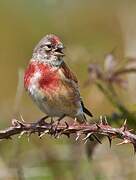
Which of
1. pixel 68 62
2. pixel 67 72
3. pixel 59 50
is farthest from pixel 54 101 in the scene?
pixel 68 62

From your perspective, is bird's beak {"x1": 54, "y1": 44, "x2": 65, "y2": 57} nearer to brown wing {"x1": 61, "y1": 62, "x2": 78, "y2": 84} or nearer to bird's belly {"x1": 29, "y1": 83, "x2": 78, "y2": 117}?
brown wing {"x1": 61, "y1": 62, "x2": 78, "y2": 84}

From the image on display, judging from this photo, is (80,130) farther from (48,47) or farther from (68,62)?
(68,62)

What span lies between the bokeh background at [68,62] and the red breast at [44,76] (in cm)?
8

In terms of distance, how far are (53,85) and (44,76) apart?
9 cm

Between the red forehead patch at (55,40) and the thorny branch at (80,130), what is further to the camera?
the red forehead patch at (55,40)

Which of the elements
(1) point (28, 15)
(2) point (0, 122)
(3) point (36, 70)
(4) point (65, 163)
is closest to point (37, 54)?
(3) point (36, 70)

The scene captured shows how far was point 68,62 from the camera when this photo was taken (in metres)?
5.71

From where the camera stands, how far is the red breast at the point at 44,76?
5.37m

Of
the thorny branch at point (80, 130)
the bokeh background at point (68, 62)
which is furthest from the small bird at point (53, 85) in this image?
the thorny branch at point (80, 130)

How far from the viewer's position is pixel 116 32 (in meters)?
9.82

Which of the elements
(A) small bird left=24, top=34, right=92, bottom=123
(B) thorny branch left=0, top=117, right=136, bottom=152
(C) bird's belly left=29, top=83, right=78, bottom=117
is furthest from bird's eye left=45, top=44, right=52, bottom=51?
(B) thorny branch left=0, top=117, right=136, bottom=152

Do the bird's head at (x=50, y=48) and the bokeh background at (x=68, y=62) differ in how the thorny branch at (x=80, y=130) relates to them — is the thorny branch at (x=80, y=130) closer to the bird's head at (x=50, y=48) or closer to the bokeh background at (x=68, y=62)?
the bokeh background at (x=68, y=62)

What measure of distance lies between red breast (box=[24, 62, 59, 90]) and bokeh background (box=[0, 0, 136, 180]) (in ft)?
0.27

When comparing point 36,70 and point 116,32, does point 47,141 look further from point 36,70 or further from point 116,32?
point 116,32
